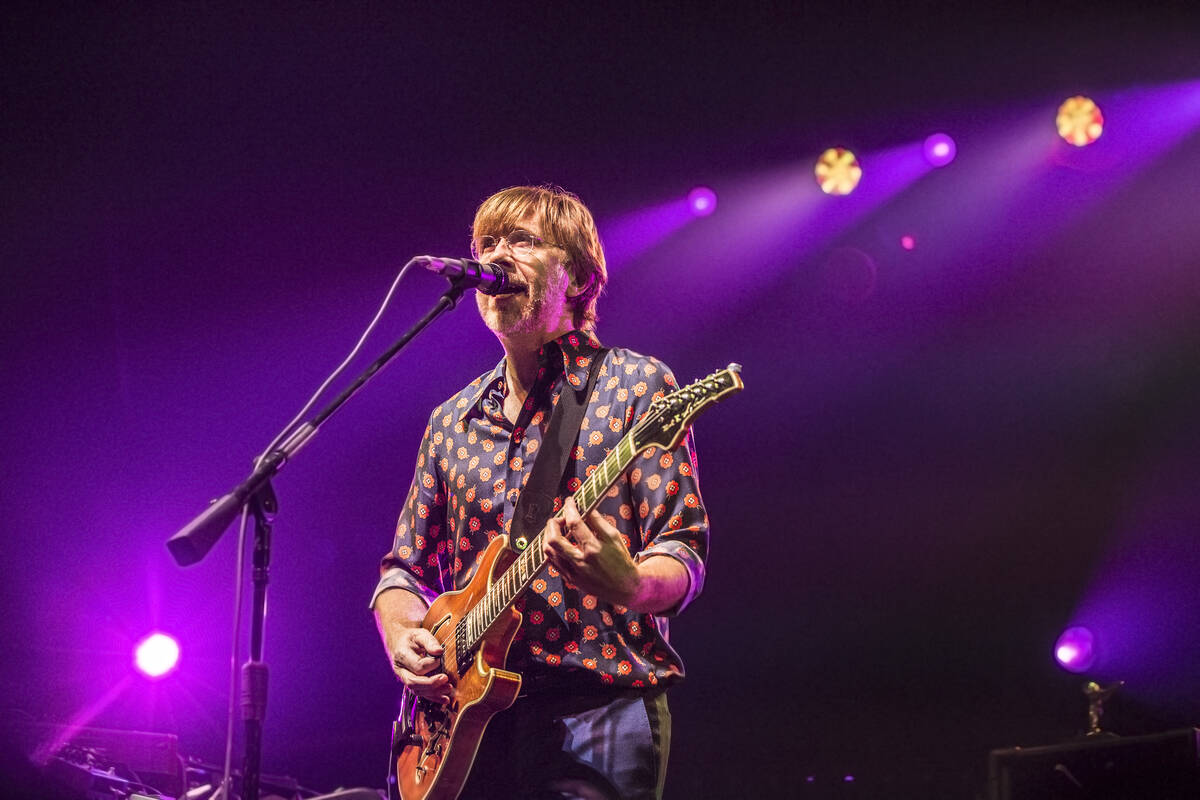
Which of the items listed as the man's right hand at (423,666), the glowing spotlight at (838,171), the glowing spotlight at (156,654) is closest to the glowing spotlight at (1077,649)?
the glowing spotlight at (838,171)

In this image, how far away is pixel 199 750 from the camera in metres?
6.02

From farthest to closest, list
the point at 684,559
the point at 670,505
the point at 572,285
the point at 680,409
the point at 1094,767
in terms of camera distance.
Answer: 1. the point at 1094,767
2. the point at 572,285
3. the point at 670,505
4. the point at 684,559
5. the point at 680,409

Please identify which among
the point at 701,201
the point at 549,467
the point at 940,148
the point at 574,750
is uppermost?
the point at 940,148

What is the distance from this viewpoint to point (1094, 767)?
3535 millimetres

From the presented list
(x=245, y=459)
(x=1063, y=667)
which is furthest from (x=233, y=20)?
(x=1063, y=667)

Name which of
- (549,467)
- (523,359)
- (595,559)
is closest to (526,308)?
(523,359)

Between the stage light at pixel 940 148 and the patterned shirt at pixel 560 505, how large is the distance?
440 cm

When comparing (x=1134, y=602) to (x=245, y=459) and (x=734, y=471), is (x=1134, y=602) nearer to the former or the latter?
(x=734, y=471)

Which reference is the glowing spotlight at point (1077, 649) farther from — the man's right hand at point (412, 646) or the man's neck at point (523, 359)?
the man's right hand at point (412, 646)

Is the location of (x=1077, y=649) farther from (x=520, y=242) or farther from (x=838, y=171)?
(x=520, y=242)

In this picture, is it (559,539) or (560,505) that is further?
(560,505)

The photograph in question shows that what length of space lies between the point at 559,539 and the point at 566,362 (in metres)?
0.87

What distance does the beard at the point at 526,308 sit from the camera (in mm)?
2996

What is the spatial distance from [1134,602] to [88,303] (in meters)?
6.46
